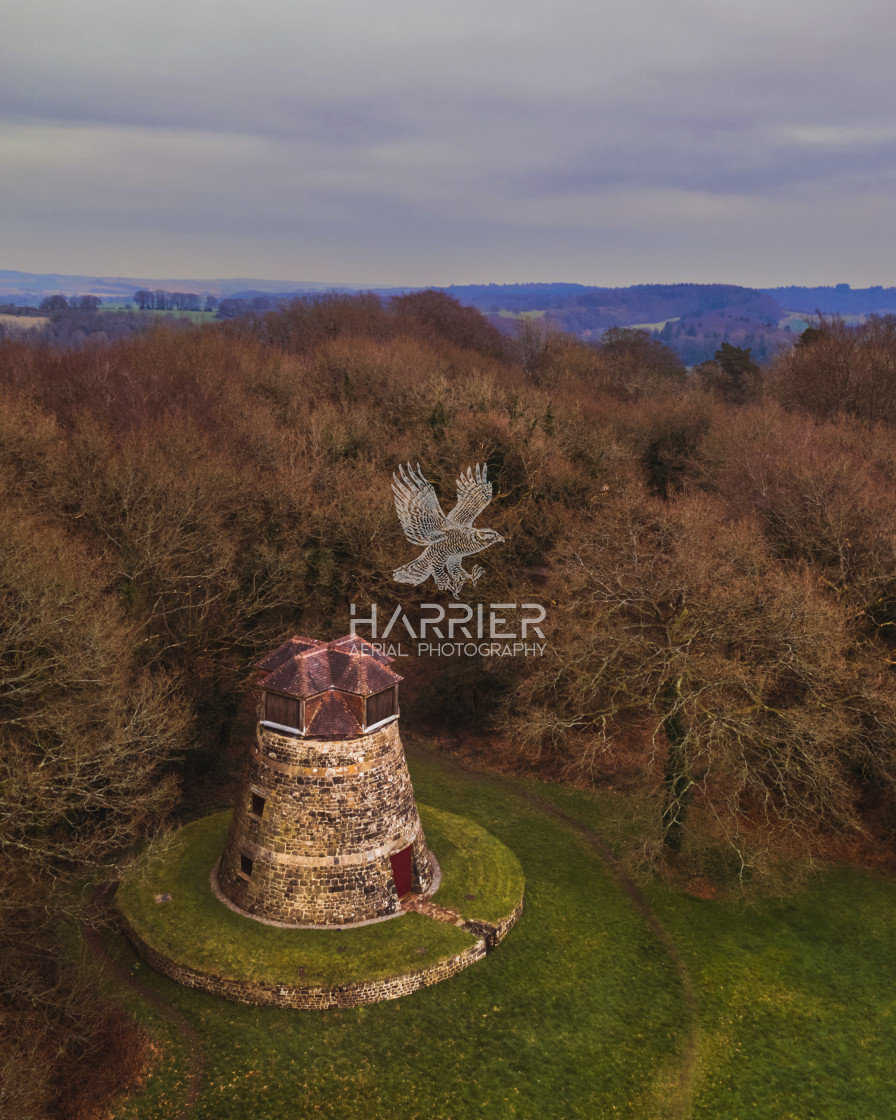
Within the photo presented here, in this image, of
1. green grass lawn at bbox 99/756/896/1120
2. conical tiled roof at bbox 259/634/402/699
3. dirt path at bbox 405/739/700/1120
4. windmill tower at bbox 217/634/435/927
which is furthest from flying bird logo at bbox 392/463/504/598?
green grass lawn at bbox 99/756/896/1120

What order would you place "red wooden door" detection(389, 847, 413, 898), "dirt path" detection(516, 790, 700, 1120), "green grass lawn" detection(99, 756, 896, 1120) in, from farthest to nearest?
"red wooden door" detection(389, 847, 413, 898)
"dirt path" detection(516, 790, 700, 1120)
"green grass lawn" detection(99, 756, 896, 1120)

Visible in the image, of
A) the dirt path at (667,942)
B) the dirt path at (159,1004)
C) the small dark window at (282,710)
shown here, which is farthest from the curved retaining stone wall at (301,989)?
the small dark window at (282,710)

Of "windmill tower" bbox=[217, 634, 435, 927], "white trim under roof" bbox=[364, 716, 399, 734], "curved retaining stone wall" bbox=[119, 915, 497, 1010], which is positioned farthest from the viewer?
"white trim under roof" bbox=[364, 716, 399, 734]

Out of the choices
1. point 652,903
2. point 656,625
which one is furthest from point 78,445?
point 652,903

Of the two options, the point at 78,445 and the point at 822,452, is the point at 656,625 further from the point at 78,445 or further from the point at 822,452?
the point at 78,445

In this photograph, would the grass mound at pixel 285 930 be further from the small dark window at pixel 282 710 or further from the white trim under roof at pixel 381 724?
the white trim under roof at pixel 381 724

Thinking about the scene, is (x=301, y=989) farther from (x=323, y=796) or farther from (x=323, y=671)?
(x=323, y=671)

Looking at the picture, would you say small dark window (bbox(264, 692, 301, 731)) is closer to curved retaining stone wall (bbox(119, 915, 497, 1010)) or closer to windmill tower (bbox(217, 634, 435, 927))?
windmill tower (bbox(217, 634, 435, 927))

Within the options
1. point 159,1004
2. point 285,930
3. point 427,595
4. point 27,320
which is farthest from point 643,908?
point 27,320
